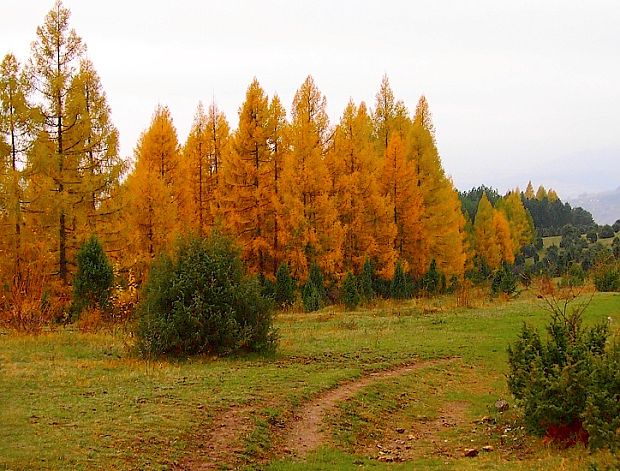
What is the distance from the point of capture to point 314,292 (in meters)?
25.7

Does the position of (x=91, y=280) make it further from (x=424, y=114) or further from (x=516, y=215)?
(x=516, y=215)

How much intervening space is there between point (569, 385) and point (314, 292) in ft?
58.7

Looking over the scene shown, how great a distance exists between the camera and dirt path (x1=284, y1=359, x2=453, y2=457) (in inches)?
338

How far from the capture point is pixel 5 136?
23094 millimetres

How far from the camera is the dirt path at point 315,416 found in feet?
28.2

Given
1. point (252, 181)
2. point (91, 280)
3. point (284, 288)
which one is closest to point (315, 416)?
point (91, 280)

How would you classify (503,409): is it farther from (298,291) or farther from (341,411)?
(298,291)

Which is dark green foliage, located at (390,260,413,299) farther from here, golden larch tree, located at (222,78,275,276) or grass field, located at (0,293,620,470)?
grass field, located at (0,293,620,470)

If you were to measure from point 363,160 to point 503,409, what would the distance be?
903 inches

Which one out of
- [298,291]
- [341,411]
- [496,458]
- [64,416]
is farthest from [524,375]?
[298,291]

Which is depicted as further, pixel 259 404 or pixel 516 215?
pixel 516 215

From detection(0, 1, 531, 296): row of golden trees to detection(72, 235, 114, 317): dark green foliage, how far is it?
12.0 feet

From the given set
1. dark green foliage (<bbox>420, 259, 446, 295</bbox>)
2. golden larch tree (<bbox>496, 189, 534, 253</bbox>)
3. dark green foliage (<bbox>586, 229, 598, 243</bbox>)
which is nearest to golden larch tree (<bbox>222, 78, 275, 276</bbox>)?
dark green foliage (<bbox>420, 259, 446, 295</bbox>)

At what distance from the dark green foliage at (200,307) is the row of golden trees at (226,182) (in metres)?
9.10
